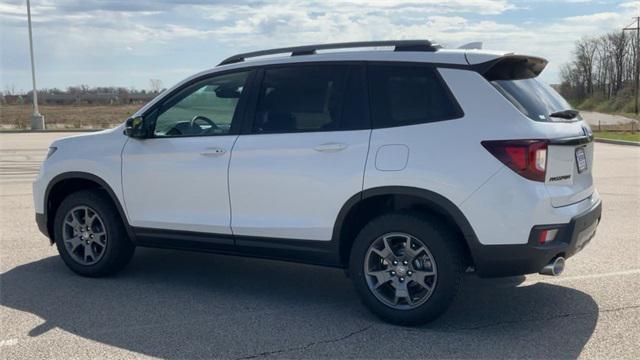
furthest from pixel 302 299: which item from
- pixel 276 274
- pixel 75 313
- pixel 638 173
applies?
pixel 638 173

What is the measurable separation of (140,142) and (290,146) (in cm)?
149

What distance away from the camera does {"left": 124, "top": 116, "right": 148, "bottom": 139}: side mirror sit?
573 cm

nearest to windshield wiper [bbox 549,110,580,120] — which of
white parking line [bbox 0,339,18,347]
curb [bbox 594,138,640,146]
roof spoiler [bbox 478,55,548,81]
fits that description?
roof spoiler [bbox 478,55,548,81]

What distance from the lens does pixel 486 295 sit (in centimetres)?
552

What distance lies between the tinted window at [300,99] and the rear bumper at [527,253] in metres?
1.40

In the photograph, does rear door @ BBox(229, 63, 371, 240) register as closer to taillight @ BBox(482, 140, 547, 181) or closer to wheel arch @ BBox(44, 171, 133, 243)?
taillight @ BBox(482, 140, 547, 181)

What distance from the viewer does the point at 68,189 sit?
632cm

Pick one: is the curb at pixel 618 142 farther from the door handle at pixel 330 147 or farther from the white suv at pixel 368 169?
the door handle at pixel 330 147

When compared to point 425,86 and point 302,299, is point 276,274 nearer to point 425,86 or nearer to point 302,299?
point 302,299

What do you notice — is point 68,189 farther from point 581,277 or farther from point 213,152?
point 581,277

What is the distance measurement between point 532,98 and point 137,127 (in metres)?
3.16

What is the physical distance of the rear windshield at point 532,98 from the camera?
4.55 meters

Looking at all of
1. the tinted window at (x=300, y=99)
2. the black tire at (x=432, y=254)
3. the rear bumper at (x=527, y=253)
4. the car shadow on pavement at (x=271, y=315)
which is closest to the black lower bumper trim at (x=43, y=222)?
the car shadow on pavement at (x=271, y=315)

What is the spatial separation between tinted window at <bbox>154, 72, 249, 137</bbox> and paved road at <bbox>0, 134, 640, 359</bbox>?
135 cm
